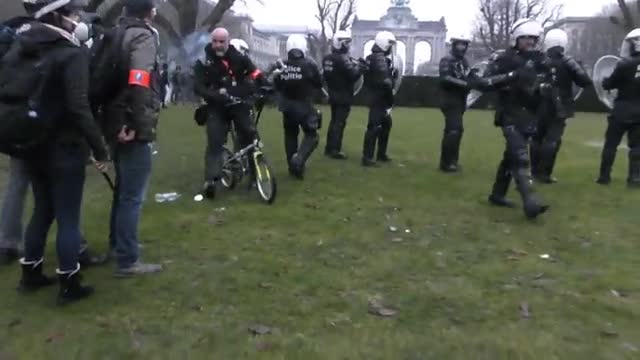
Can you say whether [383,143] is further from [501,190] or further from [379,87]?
[501,190]

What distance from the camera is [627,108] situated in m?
10.1

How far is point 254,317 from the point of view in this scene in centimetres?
505

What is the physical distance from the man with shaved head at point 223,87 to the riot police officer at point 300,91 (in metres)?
1.34

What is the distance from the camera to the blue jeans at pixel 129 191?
18.6 ft

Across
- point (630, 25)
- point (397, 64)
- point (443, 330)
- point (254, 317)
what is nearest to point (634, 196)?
point (397, 64)

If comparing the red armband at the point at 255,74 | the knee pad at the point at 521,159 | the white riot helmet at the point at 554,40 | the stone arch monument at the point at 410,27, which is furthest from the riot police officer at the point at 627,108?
the stone arch monument at the point at 410,27

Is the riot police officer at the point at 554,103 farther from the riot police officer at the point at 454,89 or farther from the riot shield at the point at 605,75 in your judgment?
the riot police officer at the point at 454,89

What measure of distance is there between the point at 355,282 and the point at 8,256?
2913 mm

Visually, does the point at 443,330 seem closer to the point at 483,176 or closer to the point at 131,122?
the point at 131,122

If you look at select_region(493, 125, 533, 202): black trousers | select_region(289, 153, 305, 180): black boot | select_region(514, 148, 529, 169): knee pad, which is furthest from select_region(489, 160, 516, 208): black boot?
select_region(289, 153, 305, 180): black boot

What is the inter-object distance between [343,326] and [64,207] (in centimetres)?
201

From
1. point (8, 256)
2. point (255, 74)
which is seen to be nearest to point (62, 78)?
point (8, 256)

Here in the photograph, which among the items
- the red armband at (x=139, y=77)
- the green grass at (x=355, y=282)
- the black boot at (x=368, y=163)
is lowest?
the black boot at (x=368, y=163)

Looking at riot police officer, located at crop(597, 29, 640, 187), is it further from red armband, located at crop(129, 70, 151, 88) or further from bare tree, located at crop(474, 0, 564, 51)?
bare tree, located at crop(474, 0, 564, 51)
